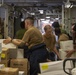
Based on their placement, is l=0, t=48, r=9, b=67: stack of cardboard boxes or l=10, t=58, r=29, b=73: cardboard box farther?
l=10, t=58, r=29, b=73: cardboard box

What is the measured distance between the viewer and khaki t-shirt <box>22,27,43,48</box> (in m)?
4.59

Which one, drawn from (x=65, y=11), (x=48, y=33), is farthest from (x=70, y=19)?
(x=48, y=33)

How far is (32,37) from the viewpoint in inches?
183

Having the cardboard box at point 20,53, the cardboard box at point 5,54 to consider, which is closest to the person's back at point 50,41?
the cardboard box at point 20,53

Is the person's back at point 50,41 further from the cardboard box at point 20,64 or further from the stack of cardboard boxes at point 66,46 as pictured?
the cardboard box at point 20,64

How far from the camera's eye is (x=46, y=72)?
2.82 metres

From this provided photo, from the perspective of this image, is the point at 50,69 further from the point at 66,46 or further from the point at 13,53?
the point at 66,46

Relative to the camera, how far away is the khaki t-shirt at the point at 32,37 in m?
4.59

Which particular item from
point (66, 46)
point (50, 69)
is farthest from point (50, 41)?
point (50, 69)

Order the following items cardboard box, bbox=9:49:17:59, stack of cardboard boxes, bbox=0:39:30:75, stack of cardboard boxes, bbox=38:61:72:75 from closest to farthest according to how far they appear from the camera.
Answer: stack of cardboard boxes, bbox=38:61:72:75 → stack of cardboard boxes, bbox=0:39:30:75 → cardboard box, bbox=9:49:17:59

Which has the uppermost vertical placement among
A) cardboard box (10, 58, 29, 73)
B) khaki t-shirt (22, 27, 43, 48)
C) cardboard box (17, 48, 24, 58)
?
khaki t-shirt (22, 27, 43, 48)

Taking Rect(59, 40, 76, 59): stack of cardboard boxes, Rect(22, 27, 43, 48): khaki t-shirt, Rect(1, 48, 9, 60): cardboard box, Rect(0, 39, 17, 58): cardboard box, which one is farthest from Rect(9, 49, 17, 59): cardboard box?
Rect(59, 40, 76, 59): stack of cardboard boxes

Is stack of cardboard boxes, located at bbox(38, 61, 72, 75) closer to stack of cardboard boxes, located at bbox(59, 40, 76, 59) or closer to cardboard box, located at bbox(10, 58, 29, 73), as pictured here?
cardboard box, located at bbox(10, 58, 29, 73)

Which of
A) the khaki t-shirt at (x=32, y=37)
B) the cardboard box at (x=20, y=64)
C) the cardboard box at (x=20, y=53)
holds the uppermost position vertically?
the khaki t-shirt at (x=32, y=37)
